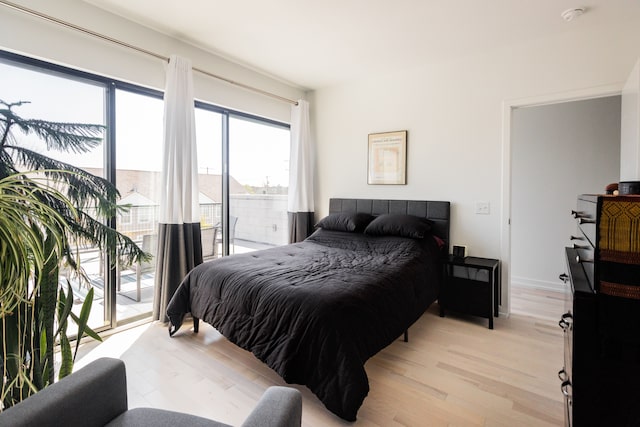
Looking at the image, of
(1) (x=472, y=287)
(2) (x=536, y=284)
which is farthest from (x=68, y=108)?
(2) (x=536, y=284)

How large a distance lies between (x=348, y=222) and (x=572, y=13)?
8.59ft

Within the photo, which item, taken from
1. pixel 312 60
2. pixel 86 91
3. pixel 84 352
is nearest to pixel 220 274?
pixel 84 352

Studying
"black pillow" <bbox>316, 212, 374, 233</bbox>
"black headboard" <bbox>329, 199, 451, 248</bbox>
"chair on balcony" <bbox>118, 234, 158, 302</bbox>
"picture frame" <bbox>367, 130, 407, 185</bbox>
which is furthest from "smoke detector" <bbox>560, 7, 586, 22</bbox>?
"chair on balcony" <bbox>118, 234, 158, 302</bbox>

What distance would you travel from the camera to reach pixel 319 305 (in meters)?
1.79

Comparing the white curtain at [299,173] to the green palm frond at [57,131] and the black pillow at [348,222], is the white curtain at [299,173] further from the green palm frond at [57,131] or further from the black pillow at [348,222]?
the green palm frond at [57,131]

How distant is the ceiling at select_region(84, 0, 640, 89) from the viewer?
8.03 ft

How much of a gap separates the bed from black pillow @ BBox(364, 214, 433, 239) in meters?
0.01

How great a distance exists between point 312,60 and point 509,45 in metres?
1.99

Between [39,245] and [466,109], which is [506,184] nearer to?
[466,109]

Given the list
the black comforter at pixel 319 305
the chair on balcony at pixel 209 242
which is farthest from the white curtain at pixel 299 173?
the black comforter at pixel 319 305

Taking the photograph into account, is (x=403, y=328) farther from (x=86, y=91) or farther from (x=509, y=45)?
(x=86, y=91)

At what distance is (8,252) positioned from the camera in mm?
983

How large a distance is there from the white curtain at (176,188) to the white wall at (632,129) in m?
3.30

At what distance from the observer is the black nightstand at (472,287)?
2.91 metres
